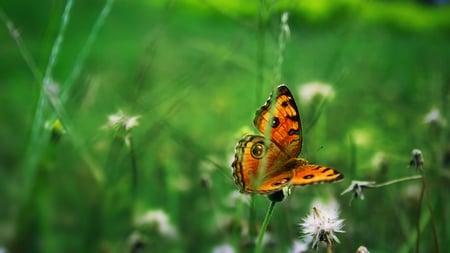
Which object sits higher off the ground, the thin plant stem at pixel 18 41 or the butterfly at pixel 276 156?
the thin plant stem at pixel 18 41

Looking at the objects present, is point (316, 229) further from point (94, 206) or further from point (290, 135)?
point (94, 206)

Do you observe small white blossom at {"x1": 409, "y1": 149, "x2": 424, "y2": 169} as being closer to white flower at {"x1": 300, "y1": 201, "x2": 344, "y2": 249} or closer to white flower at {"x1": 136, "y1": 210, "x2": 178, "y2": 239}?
white flower at {"x1": 300, "y1": 201, "x2": 344, "y2": 249}

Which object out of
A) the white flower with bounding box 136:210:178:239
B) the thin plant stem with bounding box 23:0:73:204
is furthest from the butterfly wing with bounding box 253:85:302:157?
the white flower with bounding box 136:210:178:239

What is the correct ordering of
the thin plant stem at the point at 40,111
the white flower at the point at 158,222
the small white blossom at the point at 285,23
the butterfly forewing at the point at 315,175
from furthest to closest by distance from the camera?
the white flower at the point at 158,222
the thin plant stem at the point at 40,111
the small white blossom at the point at 285,23
the butterfly forewing at the point at 315,175

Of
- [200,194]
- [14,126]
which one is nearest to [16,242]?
[200,194]

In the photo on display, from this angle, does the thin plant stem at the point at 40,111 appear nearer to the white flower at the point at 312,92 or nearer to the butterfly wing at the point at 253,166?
the butterfly wing at the point at 253,166

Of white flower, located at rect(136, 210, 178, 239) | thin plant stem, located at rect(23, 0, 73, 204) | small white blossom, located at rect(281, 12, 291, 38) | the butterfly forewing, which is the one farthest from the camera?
white flower, located at rect(136, 210, 178, 239)

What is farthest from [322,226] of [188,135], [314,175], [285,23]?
[188,135]

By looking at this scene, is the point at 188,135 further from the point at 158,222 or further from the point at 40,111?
the point at 40,111

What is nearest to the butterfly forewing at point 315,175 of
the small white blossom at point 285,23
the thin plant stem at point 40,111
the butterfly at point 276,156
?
the butterfly at point 276,156
